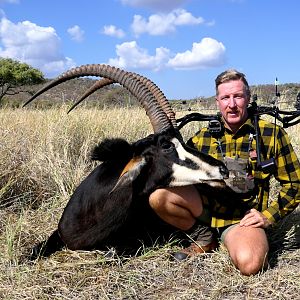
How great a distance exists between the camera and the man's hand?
3553 mm

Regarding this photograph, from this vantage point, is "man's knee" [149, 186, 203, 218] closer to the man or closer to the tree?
the man

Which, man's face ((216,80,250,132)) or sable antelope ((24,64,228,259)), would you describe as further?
man's face ((216,80,250,132))

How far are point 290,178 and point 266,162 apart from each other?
262mm

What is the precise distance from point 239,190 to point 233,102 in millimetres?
668

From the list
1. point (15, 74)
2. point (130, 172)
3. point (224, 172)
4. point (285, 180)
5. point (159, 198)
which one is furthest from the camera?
point (15, 74)

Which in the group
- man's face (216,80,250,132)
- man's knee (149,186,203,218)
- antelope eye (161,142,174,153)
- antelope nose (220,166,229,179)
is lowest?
man's knee (149,186,203,218)

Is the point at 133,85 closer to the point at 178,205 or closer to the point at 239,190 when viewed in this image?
the point at 178,205

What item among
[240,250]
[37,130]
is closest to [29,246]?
[240,250]

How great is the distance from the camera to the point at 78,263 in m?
3.40

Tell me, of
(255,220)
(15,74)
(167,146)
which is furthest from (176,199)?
(15,74)

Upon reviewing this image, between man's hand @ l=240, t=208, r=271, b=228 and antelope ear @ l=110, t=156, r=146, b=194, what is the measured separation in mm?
870

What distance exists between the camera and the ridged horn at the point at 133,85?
12.0 feet

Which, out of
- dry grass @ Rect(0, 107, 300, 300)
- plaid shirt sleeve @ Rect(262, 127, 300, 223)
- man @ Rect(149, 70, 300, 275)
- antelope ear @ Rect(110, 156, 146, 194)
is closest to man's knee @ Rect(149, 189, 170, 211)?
man @ Rect(149, 70, 300, 275)

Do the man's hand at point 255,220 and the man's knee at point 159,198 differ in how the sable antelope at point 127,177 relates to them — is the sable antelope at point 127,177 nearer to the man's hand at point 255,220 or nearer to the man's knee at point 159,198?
the man's knee at point 159,198
